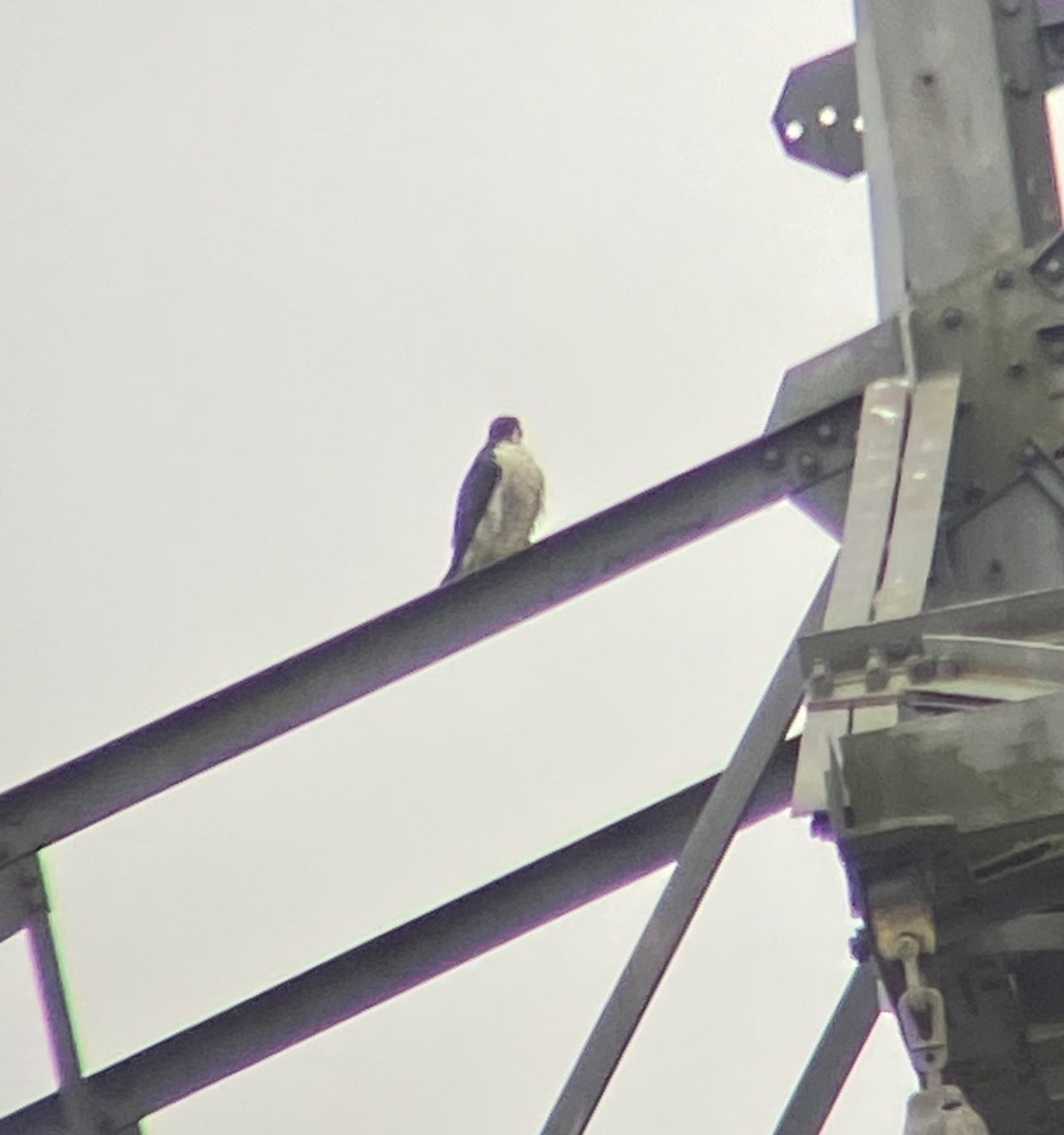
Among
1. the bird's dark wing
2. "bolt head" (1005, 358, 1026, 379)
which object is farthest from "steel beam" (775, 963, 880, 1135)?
the bird's dark wing

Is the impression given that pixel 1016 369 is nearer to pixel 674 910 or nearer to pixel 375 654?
pixel 674 910

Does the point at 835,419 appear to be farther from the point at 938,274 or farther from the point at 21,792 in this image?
the point at 21,792

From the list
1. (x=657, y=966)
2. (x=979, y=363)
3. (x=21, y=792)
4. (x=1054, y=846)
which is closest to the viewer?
(x=1054, y=846)

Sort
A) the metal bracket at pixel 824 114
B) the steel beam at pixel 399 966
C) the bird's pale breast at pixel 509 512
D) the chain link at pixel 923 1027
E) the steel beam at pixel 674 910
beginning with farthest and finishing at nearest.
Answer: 1. the bird's pale breast at pixel 509 512
2. the metal bracket at pixel 824 114
3. the steel beam at pixel 399 966
4. the steel beam at pixel 674 910
5. the chain link at pixel 923 1027

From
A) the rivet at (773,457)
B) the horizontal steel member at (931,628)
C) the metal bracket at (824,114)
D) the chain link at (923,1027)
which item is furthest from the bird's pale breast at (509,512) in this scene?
the chain link at (923,1027)

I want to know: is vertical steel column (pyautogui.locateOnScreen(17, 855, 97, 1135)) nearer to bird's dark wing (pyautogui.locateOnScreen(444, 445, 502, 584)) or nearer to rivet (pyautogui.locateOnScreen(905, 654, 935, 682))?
rivet (pyautogui.locateOnScreen(905, 654, 935, 682))

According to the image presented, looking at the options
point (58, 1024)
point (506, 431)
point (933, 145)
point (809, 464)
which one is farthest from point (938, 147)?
point (506, 431)

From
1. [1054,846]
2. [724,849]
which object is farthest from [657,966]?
[1054,846]

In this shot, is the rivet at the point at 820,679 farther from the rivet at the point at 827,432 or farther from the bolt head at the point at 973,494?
the rivet at the point at 827,432
